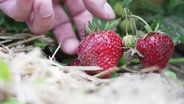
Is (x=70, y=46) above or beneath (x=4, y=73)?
beneath

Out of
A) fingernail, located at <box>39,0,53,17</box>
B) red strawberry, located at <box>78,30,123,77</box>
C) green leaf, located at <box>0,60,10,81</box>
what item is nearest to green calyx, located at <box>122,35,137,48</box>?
red strawberry, located at <box>78,30,123,77</box>

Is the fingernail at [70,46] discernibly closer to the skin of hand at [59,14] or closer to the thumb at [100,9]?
the skin of hand at [59,14]

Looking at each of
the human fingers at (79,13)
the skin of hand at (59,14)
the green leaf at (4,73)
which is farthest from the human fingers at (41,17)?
the green leaf at (4,73)

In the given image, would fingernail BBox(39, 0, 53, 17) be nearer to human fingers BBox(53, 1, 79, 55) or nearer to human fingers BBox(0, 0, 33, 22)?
human fingers BBox(0, 0, 33, 22)

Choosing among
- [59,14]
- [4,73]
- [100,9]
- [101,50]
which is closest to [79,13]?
[59,14]

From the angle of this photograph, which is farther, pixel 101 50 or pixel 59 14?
pixel 59 14

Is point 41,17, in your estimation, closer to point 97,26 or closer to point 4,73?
point 97,26

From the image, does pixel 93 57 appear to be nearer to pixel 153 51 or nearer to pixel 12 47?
pixel 153 51
